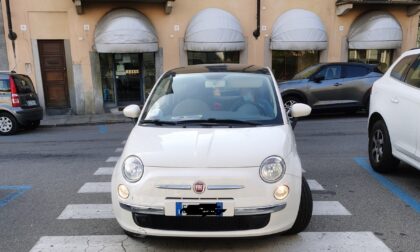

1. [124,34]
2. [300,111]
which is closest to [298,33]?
[124,34]

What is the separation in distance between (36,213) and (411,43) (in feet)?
51.0

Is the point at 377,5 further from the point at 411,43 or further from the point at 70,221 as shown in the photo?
the point at 70,221

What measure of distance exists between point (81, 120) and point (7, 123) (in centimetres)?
275

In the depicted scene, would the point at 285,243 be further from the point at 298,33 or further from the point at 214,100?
the point at 298,33

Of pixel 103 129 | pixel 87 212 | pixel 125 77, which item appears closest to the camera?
pixel 87 212

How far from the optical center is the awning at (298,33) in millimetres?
13859

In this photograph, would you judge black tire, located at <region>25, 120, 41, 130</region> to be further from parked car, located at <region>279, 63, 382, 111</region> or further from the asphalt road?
parked car, located at <region>279, 63, 382, 111</region>

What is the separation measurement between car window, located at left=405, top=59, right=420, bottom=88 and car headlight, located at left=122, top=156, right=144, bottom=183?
12.6 feet

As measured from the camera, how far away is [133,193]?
3.28 m

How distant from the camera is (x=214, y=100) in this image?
4.33 meters

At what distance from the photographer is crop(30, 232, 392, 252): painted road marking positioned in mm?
3623

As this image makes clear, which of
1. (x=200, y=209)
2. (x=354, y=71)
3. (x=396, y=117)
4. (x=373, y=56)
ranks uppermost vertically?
(x=373, y=56)

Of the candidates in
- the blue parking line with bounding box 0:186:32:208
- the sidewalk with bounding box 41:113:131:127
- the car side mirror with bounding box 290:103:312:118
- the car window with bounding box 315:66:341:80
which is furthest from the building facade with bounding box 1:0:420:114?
the car side mirror with bounding box 290:103:312:118

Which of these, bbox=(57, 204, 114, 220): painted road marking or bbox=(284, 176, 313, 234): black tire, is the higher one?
bbox=(284, 176, 313, 234): black tire
